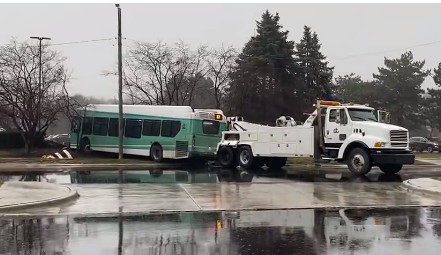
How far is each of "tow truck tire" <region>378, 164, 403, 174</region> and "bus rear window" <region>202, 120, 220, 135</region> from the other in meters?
8.48

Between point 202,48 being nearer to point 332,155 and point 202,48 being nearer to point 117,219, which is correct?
point 332,155

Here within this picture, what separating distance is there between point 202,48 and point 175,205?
34.9 metres

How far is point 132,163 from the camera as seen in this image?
83.2 feet

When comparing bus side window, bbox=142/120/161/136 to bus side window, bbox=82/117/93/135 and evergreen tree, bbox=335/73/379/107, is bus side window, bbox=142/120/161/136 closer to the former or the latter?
bus side window, bbox=82/117/93/135

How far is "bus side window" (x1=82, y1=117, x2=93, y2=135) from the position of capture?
97.2 feet

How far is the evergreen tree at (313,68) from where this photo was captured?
165ft

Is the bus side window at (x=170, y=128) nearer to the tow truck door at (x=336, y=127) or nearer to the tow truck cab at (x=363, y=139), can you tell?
the tow truck cab at (x=363, y=139)

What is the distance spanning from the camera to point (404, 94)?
2822 inches

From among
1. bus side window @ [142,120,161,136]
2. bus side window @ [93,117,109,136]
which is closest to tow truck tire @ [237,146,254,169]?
bus side window @ [142,120,161,136]

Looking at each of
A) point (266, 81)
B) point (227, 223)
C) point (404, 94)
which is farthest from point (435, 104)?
point (227, 223)

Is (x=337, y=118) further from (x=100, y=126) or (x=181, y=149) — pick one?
(x=100, y=126)

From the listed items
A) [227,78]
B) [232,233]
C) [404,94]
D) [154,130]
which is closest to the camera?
[232,233]

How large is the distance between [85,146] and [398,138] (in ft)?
58.7

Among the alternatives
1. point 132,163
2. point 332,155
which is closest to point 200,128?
point 132,163
